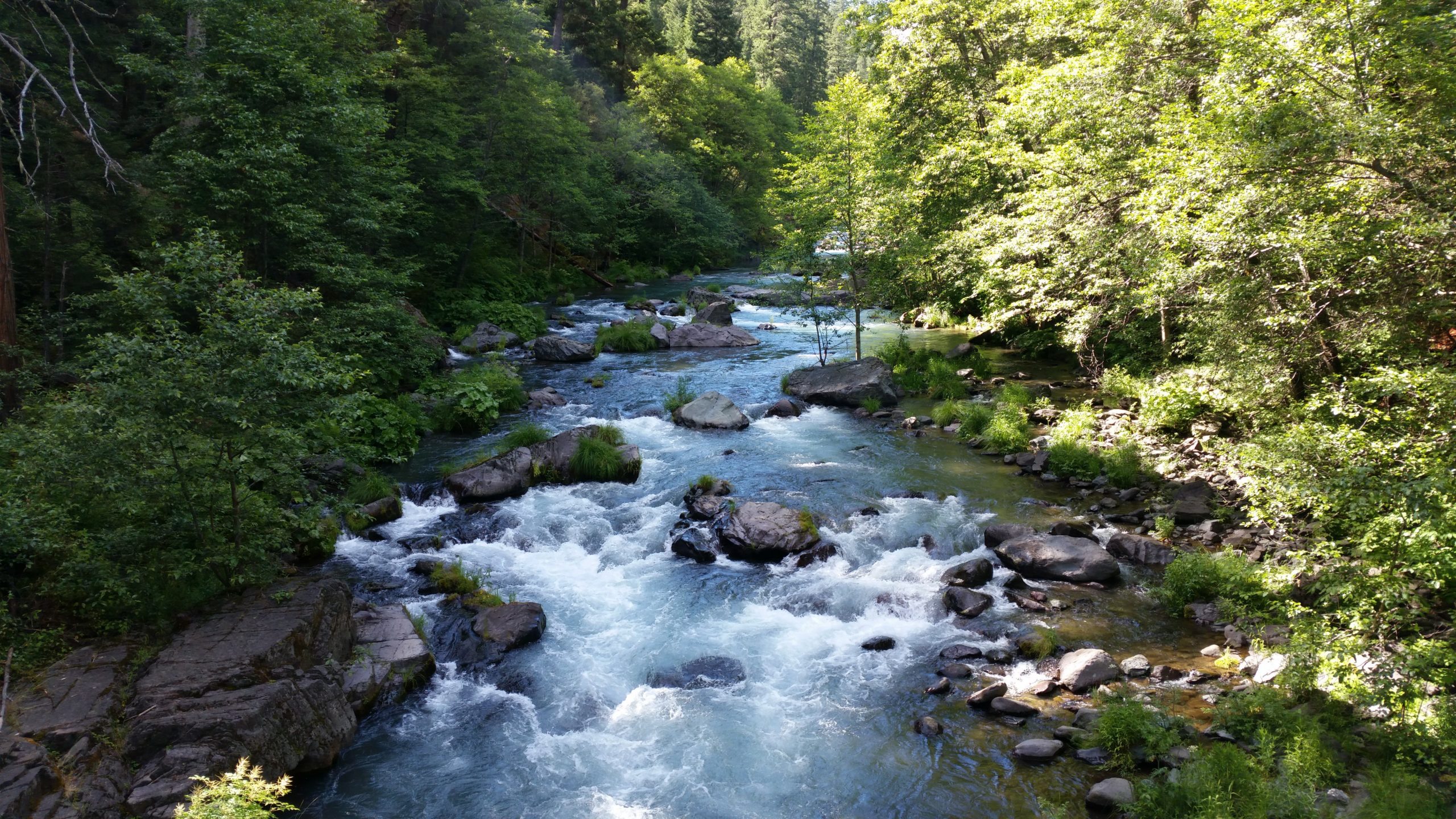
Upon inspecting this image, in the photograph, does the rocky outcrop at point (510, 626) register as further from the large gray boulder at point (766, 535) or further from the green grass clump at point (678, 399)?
the green grass clump at point (678, 399)

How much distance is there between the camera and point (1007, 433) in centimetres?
1612

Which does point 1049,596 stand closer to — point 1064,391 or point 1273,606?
point 1273,606

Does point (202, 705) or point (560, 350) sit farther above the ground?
point (560, 350)

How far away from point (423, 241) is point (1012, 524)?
23486 millimetres

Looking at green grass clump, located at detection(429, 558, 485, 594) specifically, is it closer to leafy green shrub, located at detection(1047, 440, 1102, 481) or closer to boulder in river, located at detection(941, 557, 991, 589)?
boulder in river, located at detection(941, 557, 991, 589)

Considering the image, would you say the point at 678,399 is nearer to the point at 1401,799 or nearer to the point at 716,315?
the point at 716,315

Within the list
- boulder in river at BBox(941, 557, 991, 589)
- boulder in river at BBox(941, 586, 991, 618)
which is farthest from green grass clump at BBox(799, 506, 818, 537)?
boulder in river at BBox(941, 586, 991, 618)

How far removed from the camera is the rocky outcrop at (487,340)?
2480 centimetres

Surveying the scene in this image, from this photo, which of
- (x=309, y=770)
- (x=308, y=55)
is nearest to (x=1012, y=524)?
(x=309, y=770)

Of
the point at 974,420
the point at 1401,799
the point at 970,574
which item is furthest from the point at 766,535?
the point at 1401,799

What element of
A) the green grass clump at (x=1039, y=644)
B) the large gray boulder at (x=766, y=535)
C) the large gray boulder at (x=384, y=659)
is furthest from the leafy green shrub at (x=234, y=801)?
the green grass clump at (x=1039, y=644)

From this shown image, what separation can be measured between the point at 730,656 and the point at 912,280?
16.6 metres

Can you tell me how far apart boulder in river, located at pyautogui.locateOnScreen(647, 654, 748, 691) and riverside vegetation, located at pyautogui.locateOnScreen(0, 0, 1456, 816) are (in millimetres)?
4403

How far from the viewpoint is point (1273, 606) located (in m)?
8.61
